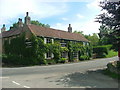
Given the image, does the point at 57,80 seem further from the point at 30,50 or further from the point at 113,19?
the point at 30,50

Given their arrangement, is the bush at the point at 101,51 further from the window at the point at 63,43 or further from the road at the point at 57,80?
the road at the point at 57,80

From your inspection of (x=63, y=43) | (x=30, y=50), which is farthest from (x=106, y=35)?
(x=63, y=43)

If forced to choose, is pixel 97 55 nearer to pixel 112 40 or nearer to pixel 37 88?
pixel 112 40

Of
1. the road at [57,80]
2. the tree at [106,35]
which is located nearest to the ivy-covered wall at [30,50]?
the road at [57,80]

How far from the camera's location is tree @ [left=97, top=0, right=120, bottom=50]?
1614 centimetres

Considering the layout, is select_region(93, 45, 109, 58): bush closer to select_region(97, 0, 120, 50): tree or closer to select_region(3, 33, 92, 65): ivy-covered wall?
select_region(3, 33, 92, 65): ivy-covered wall

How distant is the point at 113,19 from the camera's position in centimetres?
1673

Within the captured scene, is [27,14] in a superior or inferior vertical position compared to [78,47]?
superior

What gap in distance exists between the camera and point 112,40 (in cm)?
1672

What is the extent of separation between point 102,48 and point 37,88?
42.3 metres

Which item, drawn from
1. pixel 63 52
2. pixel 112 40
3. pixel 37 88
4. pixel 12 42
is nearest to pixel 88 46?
A: pixel 63 52

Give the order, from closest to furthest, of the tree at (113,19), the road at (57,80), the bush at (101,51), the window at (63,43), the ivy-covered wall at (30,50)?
the road at (57,80) → the tree at (113,19) → the ivy-covered wall at (30,50) → the window at (63,43) → the bush at (101,51)

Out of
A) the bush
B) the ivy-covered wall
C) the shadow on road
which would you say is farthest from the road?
the bush

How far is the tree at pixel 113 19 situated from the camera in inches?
635
